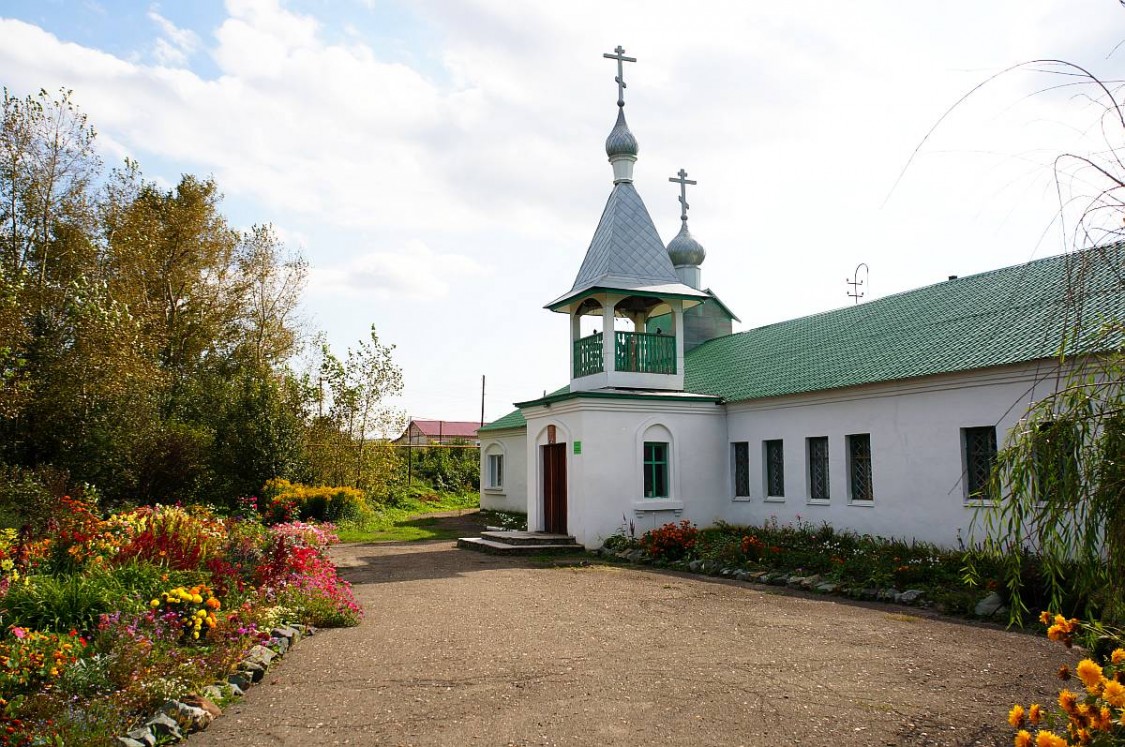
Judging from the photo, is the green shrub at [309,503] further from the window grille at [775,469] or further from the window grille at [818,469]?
the window grille at [818,469]

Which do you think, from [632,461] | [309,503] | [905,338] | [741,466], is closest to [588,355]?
[632,461]

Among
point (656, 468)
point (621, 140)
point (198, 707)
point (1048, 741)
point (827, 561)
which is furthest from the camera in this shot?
point (621, 140)

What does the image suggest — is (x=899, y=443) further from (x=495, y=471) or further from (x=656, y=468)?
(x=495, y=471)

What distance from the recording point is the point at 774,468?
1805cm

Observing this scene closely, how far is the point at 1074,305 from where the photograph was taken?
13.3 feet

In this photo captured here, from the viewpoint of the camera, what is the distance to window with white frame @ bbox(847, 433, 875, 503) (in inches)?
612

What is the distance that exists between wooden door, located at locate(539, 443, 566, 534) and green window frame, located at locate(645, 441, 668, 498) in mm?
1960

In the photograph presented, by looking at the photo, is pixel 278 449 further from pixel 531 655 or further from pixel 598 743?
pixel 598 743

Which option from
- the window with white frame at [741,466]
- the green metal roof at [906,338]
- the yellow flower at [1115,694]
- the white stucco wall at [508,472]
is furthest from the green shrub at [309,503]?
the yellow flower at [1115,694]

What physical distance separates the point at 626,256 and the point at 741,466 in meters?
5.58

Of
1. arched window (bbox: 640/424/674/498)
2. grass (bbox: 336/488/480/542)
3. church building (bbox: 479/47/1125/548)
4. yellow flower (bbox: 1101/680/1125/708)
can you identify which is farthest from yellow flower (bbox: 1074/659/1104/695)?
grass (bbox: 336/488/480/542)

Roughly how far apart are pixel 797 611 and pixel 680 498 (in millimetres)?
8057

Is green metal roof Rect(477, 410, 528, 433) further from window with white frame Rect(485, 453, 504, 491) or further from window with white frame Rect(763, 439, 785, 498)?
window with white frame Rect(763, 439, 785, 498)

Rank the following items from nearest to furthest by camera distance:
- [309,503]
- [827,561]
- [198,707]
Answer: [198,707]
[827,561]
[309,503]
